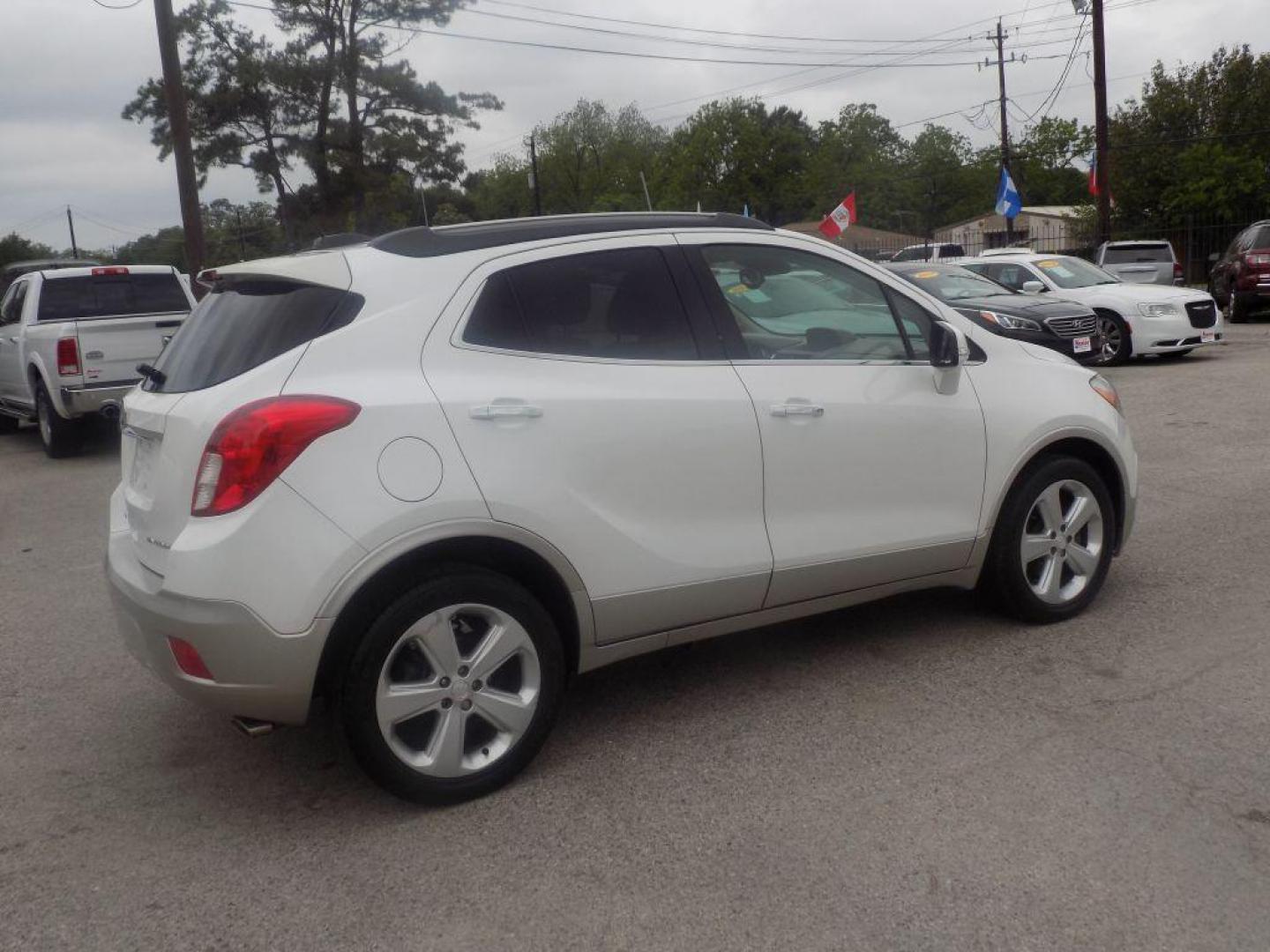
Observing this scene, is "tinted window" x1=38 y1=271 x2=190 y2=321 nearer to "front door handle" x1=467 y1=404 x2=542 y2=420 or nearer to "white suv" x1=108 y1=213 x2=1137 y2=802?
"white suv" x1=108 y1=213 x2=1137 y2=802

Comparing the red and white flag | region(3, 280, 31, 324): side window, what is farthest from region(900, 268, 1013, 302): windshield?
region(3, 280, 31, 324): side window

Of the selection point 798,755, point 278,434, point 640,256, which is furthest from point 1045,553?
point 278,434

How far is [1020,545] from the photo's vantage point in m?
4.99

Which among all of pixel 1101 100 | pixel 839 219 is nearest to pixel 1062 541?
pixel 839 219

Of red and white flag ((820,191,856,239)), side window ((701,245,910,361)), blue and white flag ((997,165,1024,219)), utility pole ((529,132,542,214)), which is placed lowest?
side window ((701,245,910,361))

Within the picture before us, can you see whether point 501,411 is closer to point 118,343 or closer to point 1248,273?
point 118,343

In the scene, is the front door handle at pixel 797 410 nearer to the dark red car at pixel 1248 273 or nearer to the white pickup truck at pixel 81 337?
the white pickup truck at pixel 81 337

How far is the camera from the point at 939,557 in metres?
4.75

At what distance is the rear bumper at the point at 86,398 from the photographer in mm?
11586

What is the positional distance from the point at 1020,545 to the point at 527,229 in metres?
2.38

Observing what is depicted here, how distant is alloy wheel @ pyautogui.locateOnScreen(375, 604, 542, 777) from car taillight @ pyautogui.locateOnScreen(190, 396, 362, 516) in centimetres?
60

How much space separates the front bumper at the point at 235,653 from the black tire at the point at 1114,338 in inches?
568

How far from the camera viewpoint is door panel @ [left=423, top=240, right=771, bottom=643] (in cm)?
370

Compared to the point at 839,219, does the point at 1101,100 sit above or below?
above
